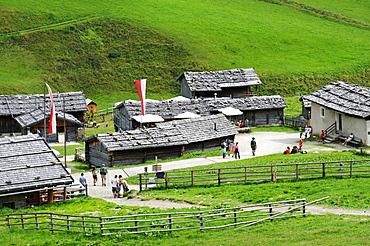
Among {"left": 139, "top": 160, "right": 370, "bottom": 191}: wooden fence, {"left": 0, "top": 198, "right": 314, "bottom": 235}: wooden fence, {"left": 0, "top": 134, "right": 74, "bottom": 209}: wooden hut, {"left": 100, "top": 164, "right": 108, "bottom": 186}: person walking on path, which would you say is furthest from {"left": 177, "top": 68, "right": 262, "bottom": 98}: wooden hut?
{"left": 0, "top": 198, "right": 314, "bottom": 235}: wooden fence

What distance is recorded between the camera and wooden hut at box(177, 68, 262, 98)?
8356 centimetres

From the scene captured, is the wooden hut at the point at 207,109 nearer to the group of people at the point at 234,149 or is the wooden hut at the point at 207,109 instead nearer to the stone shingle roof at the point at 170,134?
the stone shingle roof at the point at 170,134

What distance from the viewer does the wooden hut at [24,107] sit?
7400 centimetres

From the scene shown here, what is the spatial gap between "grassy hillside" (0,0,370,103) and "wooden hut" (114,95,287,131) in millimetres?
24187

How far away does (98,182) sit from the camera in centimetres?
4559

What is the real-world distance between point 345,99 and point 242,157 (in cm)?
1224

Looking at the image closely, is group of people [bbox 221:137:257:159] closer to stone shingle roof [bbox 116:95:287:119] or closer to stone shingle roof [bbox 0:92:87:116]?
stone shingle roof [bbox 116:95:287:119]

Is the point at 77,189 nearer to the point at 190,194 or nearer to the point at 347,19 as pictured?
the point at 190,194

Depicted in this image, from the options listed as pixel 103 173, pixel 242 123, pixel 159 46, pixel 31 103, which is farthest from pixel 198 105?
pixel 159 46

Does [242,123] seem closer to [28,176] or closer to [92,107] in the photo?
[92,107]

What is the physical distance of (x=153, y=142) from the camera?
54375 mm

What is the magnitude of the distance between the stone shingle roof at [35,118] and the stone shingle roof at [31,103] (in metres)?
2.49

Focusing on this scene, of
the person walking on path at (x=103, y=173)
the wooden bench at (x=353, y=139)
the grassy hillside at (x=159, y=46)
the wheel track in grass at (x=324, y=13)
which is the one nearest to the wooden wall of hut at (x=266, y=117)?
the wooden bench at (x=353, y=139)

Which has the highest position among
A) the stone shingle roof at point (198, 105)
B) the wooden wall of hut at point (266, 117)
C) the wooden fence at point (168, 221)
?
the stone shingle roof at point (198, 105)
